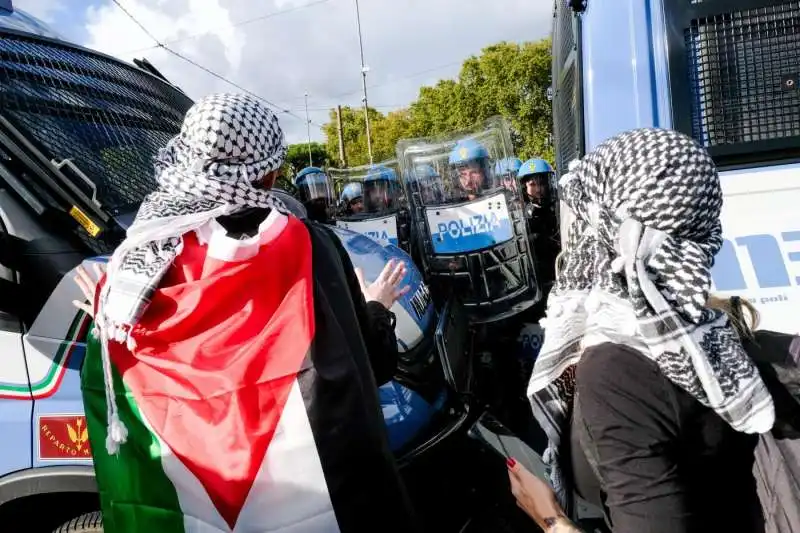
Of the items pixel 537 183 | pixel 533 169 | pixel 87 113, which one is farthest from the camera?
pixel 533 169

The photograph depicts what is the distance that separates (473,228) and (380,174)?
9.08 feet

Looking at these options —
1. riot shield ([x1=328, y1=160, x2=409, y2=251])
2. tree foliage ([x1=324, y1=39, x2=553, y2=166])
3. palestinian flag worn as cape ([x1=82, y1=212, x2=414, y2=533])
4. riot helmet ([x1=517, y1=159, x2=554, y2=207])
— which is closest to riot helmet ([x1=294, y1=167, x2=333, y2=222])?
riot shield ([x1=328, y1=160, x2=409, y2=251])

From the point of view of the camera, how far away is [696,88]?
8.37ft

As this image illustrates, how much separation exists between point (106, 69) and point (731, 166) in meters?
3.06

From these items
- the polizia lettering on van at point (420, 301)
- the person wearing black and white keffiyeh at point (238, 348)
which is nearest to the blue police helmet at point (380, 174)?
the polizia lettering on van at point (420, 301)

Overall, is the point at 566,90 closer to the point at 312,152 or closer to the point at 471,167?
the point at 471,167

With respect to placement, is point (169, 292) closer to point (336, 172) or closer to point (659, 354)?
point (659, 354)

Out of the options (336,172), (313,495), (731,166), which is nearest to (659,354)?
(313,495)

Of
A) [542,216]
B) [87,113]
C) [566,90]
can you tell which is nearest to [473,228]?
[566,90]

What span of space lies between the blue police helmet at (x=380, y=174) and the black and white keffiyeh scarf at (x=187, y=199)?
5.37 metres

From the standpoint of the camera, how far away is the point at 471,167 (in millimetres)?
5090

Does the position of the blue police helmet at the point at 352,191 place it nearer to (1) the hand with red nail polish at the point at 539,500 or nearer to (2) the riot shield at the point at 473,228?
(2) the riot shield at the point at 473,228

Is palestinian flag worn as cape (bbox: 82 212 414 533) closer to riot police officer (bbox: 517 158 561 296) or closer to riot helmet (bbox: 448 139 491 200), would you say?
riot helmet (bbox: 448 139 491 200)

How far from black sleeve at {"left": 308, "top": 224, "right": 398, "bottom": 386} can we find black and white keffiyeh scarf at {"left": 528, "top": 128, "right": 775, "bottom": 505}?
638mm
